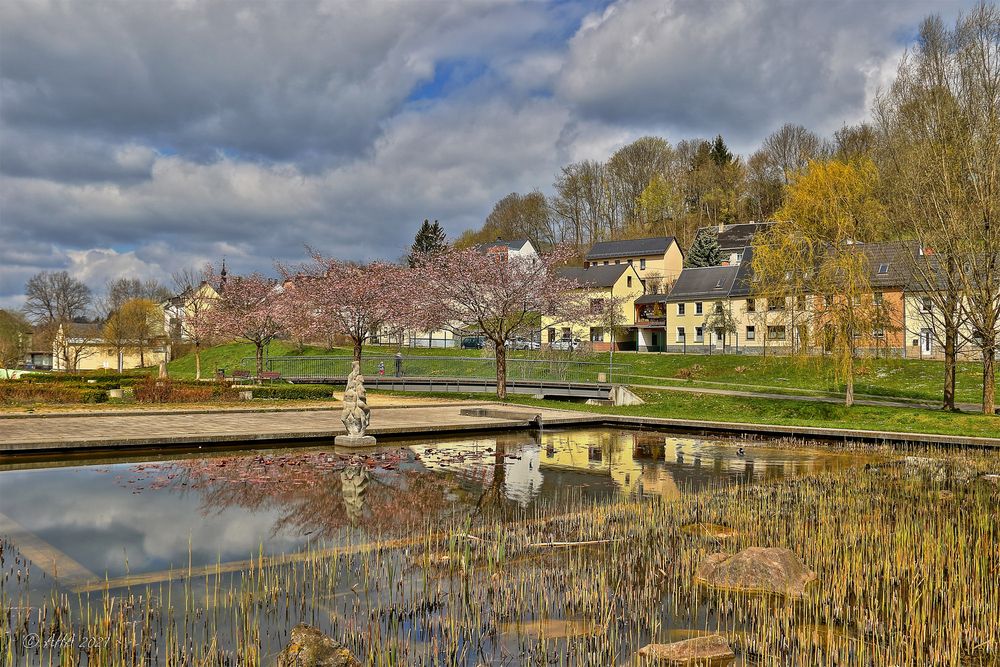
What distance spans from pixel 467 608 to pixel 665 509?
542cm

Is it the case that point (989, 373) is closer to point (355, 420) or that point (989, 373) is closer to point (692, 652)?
point (355, 420)

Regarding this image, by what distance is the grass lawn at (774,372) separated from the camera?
36.6 m

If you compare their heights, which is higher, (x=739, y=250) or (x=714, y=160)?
(x=714, y=160)

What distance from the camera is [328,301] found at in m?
43.3

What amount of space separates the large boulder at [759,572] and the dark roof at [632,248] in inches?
3058

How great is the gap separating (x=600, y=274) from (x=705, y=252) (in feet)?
42.3

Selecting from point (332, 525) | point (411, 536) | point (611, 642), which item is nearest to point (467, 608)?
point (611, 642)

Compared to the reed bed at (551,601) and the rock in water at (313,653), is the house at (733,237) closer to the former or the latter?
the reed bed at (551,601)

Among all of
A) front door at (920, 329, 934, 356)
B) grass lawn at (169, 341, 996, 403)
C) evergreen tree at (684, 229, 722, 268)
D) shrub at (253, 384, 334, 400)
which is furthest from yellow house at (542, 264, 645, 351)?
shrub at (253, 384, 334, 400)

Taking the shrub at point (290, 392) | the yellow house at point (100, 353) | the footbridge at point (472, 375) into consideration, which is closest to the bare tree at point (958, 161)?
the footbridge at point (472, 375)

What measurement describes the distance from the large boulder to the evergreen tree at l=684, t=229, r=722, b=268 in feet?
243

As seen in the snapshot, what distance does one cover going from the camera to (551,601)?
748 centimetres

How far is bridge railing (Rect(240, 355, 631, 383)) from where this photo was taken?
141ft

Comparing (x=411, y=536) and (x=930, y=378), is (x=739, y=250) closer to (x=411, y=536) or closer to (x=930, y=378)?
(x=930, y=378)
